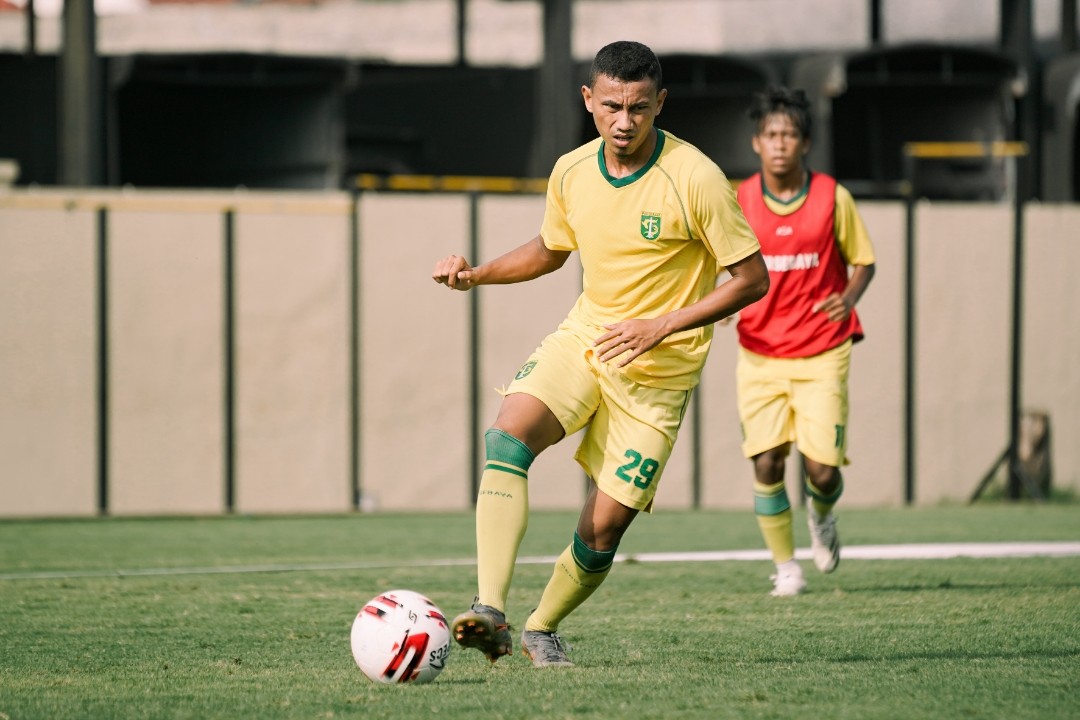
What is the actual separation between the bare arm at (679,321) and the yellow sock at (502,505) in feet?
1.45

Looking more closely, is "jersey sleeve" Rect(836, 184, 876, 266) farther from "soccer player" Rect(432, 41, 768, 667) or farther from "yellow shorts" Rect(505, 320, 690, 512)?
"yellow shorts" Rect(505, 320, 690, 512)

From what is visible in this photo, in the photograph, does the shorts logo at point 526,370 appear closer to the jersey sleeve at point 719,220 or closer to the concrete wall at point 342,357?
the jersey sleeve at point 719,220

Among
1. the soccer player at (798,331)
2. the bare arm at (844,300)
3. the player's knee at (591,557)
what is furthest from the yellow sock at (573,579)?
the bare arm at (844,300)

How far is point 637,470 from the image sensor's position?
18.4 ft

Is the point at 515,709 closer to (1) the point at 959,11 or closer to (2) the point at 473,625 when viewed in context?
(2) the point at 473,625

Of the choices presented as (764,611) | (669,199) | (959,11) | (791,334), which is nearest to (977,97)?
(959,11)

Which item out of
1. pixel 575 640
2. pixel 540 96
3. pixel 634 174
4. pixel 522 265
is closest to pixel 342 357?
pixel 540 96

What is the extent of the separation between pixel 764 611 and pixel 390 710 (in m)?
2.89

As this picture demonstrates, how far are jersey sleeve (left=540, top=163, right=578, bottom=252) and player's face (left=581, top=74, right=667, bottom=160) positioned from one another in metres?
0.35

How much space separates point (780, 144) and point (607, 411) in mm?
3026

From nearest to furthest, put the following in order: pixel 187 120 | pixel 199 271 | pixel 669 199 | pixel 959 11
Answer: pixel 669 199, pixel 199 271, pixel 187 120, pixel 959 11

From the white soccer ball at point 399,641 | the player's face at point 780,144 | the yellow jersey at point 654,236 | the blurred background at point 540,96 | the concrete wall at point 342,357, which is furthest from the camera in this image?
the blurred background at point 540,96

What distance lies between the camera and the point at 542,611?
580cm

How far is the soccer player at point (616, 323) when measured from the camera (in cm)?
547
